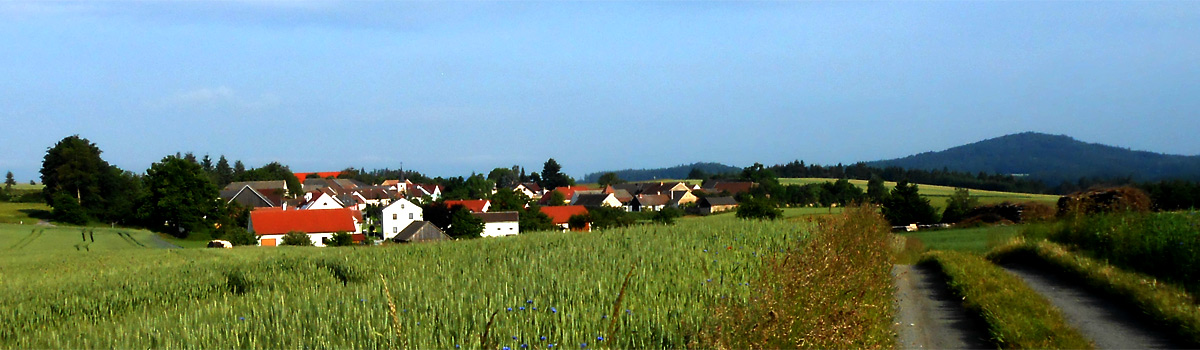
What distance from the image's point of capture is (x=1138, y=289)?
828 cm

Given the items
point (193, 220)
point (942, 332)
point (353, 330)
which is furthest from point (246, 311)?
point (193, 220)

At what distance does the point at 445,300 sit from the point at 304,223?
6548 centimetres

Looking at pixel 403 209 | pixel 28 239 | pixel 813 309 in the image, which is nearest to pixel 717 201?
pixel 403 209

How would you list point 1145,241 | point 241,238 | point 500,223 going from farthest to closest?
1. point 500,223
2. point 241,238
3. point 1145,241

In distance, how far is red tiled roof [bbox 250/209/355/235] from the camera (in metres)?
A: 64.0

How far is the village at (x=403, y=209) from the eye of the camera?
208 ft

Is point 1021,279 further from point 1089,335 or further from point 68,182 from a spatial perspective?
point 68,182

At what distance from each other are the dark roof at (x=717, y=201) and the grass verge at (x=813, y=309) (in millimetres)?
88387

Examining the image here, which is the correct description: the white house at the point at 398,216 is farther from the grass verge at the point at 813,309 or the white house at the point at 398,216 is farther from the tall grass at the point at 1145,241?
the grass verge at the point at 813,309

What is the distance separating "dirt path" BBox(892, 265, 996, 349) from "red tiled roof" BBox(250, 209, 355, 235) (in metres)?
60.1

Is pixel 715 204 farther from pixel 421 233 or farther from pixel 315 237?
pixel 315 237

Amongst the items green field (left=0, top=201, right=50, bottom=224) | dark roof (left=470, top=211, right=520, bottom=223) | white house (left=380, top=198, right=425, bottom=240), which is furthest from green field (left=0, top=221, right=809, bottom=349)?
white house (left=380, top=198, right=425, bottom=240)

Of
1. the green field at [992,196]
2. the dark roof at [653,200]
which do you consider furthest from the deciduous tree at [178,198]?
the dark roof at [653,200]

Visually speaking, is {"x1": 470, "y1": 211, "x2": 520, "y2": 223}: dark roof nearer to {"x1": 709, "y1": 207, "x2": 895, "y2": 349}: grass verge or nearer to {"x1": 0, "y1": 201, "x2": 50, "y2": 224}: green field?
{"x1": 0, "y1": 201, "x2": 50, "y2": 224}: green field
